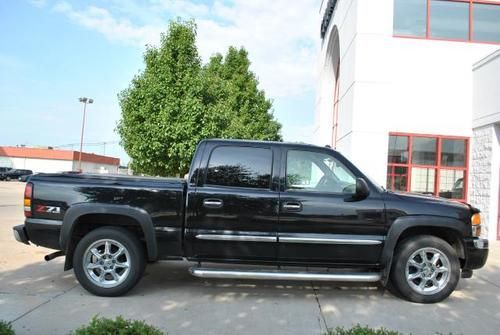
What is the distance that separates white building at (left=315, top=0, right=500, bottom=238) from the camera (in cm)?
1324

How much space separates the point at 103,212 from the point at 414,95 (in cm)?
1051

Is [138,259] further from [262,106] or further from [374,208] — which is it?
[262,106]

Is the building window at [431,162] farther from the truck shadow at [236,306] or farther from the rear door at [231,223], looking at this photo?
the rear door at [231,223]

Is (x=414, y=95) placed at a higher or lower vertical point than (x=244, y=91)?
lower

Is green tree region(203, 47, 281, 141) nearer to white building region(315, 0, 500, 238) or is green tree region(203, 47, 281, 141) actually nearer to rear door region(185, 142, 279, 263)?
white building region(315, 0, 500, 238)

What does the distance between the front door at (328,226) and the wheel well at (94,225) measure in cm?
177

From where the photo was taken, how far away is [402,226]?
5.48 m

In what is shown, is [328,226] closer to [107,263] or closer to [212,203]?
[212,203]

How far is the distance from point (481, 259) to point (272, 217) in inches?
106

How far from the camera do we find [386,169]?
13344mm

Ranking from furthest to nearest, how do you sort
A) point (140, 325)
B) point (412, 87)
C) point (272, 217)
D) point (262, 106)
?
point (262, 106), point (412, 87), point (272, 217), point (140, 325)

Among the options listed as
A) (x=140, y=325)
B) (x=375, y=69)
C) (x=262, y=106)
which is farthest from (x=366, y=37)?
(x=262, y=106)

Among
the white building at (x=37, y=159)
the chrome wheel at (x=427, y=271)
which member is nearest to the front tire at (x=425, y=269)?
the chrome wheel at (x=427, y=271)

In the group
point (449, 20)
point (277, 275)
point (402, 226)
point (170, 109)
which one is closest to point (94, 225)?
point (277, 275)
